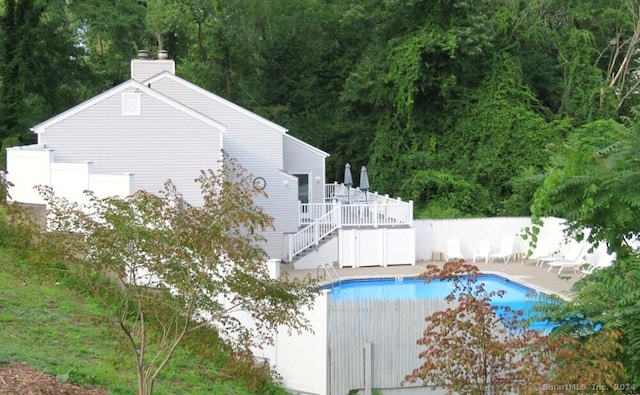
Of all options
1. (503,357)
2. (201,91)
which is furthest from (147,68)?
(503,357)

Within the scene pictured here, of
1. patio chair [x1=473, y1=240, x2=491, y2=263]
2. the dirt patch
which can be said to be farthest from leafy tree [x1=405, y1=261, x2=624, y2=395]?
patio chair [x1=473, y1=240, x2=491, y2=263]

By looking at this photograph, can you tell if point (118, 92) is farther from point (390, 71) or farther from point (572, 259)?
point (390, 71)

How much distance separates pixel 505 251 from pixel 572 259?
2.66 meters

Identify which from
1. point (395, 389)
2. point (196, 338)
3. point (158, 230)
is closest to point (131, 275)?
point (158, 230)

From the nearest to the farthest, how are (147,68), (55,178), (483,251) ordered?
(55,178) → (483,251) → (147,68)

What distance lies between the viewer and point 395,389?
42.3 feet

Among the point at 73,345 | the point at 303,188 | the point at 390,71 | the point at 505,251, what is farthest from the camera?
the point at 390,71

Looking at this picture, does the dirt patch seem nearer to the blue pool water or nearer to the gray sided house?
the gray sided house

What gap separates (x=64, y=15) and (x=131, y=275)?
34018mm

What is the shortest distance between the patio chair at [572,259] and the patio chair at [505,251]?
1.74 metres

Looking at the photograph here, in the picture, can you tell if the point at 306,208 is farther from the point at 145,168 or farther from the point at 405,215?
the point at 145,168

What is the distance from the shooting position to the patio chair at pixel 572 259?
78.0 ft

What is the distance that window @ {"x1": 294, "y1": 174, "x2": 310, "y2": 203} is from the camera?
29094 mm

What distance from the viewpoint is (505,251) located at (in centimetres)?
2655
